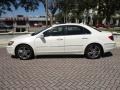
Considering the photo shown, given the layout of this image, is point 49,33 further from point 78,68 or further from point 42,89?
point 42,89

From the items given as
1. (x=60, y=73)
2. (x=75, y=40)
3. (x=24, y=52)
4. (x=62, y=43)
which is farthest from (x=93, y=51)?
(x=60, y=73)

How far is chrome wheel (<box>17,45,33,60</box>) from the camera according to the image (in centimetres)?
1184

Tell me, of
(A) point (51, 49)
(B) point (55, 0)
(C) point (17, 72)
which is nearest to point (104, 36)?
(A) point (51, 49)

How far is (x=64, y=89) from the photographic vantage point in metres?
7.01

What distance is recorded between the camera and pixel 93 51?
1192cm

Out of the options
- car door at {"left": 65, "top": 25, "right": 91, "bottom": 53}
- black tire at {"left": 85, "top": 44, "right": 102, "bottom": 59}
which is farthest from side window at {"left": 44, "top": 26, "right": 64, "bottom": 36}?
black tire at {"left": 85, "top": 44, "right": 102, "bottom": 59}

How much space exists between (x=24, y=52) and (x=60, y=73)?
339 centimetres

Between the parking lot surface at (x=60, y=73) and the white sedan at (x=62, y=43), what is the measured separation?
1.09 ft

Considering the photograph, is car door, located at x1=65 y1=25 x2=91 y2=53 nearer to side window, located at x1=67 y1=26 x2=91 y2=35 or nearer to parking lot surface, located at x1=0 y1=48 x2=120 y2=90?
side window, located at x1=67 y1=26 x2=91 y2=35

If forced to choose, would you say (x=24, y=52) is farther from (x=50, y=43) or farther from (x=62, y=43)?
(x=62, y=43)

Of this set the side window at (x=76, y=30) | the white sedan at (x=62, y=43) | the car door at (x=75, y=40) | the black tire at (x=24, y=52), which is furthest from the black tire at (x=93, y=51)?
the black tire at (x=24, y=52)

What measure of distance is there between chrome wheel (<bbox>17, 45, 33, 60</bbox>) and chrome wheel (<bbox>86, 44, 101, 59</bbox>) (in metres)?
2.36

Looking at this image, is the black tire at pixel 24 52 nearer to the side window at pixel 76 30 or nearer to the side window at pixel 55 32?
the side window at pixel 55 32

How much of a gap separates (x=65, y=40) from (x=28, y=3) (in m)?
26.8
